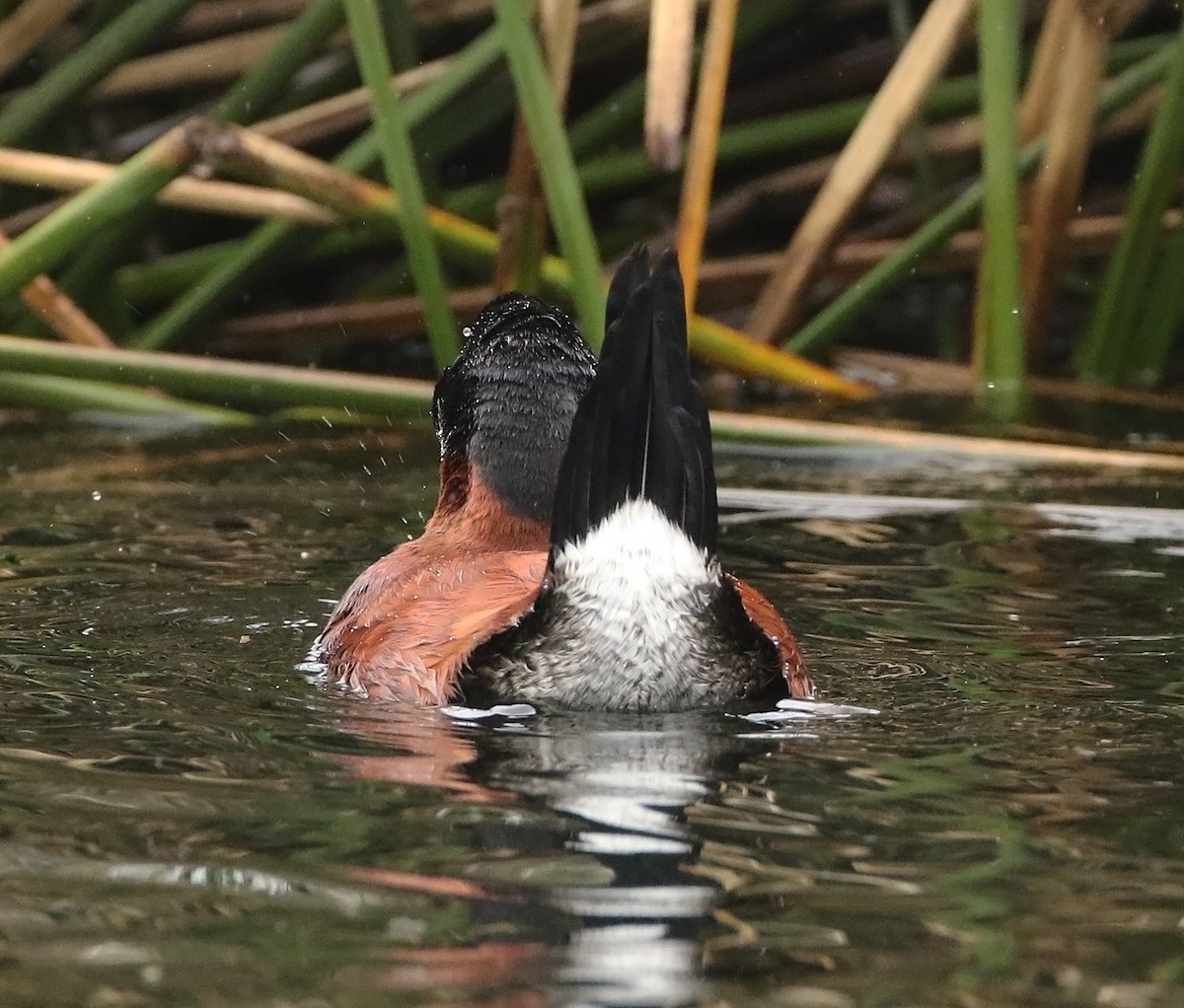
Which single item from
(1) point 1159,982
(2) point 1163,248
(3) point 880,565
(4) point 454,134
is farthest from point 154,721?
(2) point 1163,248

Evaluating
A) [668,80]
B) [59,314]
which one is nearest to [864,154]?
[668,80]

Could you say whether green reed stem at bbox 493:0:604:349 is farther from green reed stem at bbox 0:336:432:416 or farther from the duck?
the duck

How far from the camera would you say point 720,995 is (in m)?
2.11

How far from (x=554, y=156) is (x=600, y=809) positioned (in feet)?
8.47

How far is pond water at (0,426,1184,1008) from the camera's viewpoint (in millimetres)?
2188

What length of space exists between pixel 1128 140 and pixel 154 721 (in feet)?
17.7

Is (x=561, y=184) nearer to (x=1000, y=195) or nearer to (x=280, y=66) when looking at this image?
(x=1000, y=195)

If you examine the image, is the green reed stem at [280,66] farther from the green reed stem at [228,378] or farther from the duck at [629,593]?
the duck at [629,593]

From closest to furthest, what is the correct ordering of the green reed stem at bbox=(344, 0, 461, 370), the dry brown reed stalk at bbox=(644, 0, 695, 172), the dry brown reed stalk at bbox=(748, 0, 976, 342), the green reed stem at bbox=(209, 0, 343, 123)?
1. the dry brown reed stalk at bbox=(644, 0, 695, 172)
2. the green reed stem at bbox=(344, 0, 461, 370)
3. the dry brown reed stalk at bbox=(748, 0, 976, 342)
4. the green reed stem at bbox=(209, 0, 343, 123)

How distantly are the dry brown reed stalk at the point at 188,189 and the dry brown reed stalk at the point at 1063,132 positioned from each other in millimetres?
2017

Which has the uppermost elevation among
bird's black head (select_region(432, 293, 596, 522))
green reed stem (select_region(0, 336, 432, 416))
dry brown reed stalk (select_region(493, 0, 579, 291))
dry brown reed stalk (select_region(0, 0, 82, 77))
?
dry brown reed stalk (select_region(0, 0, 82, 77))

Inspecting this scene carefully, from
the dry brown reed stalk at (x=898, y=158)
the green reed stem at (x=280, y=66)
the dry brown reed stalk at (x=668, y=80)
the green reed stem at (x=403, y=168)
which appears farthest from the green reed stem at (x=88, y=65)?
the dry brown reed stalk at (x=898, y=158)

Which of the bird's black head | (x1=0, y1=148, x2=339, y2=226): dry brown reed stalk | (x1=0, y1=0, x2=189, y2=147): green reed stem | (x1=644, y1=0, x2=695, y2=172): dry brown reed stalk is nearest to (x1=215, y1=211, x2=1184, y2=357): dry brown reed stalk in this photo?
(x1=0, y1=148, x2=339, y2=226): dry brown reed stalk

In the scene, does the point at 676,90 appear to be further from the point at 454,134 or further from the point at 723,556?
the point at 454,134
